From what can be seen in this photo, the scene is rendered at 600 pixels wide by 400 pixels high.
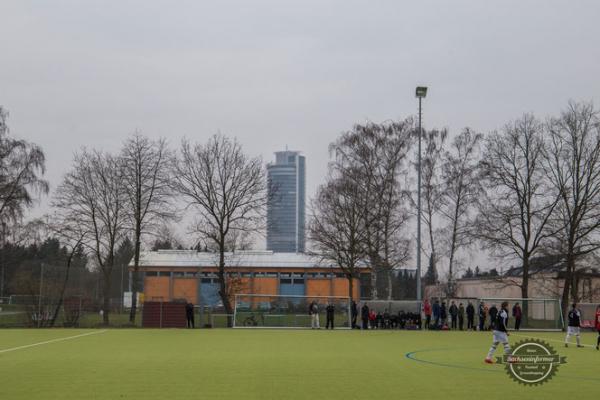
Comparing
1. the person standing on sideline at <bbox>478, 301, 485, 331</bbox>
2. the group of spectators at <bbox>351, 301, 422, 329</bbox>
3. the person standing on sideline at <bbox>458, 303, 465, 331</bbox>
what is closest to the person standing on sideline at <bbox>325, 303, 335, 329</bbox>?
the group of spectators at <bbox>351, 301, 422, 329</bbox>

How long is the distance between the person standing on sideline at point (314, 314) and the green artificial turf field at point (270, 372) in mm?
14067

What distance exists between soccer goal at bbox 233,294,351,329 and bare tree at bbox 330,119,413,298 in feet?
19.9

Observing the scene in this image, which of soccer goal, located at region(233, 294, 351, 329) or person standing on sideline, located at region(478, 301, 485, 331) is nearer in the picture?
person standing on sideline, located at region(478, 301, 485, 331)

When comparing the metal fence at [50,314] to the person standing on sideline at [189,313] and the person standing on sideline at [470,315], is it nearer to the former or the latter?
the person standing on sideline at [189,313]

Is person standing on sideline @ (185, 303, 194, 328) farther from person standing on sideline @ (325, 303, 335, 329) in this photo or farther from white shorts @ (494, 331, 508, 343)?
white shorts @ (494, 331, 508, 343)

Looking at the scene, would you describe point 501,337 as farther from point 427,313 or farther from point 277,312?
point 277,312

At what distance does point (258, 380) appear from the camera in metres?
15.9

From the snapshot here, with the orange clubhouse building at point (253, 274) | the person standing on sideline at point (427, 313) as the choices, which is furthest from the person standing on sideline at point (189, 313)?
the orange clubhouse building at point (253, 274)

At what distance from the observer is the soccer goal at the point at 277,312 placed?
4450cm

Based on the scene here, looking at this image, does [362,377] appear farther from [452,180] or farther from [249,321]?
[452,180]

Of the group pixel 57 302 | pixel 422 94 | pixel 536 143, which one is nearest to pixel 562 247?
pixel 536 143

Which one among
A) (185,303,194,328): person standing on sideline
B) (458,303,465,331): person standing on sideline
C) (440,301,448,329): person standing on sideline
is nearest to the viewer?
(185,303,194,328): person standing on sideline

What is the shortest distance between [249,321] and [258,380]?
28.8m

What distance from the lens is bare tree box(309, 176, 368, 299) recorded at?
50.0m
